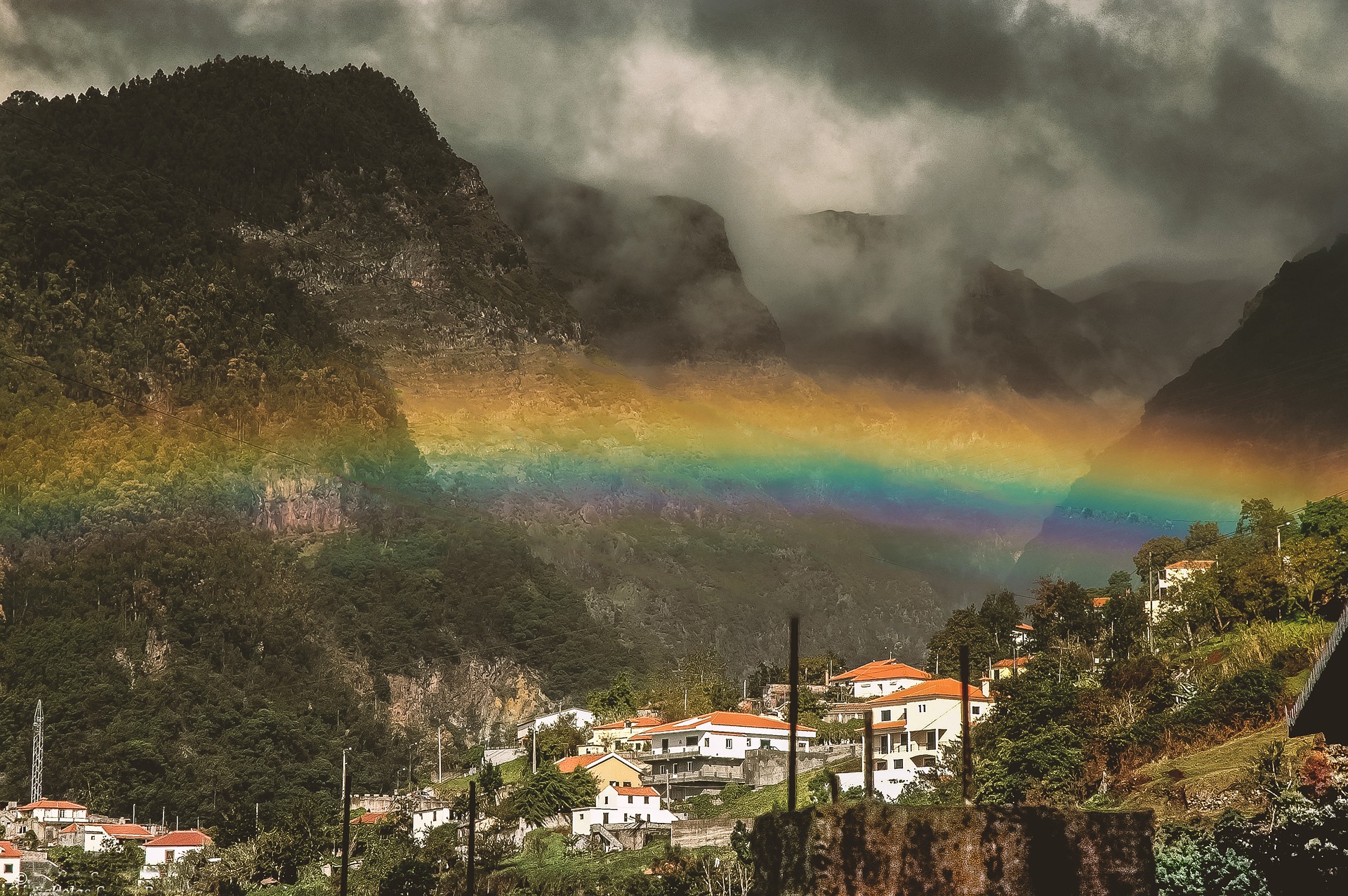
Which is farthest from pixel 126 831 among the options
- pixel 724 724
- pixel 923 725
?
pixel 923 725

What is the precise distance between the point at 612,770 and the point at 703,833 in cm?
1803

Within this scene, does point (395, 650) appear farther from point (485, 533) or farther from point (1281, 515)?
point (1281, 515)

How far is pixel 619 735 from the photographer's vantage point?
10081cm

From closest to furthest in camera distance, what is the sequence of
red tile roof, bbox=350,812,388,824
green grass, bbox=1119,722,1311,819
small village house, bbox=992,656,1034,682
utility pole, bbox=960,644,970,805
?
1. utility pole, bbox=960,644,970,805
2. green grass, bbox=1119,722,1311,819
3. small village house, bbox=992,656,1034,682
4. red tile roof, bbox=350,812,388,824

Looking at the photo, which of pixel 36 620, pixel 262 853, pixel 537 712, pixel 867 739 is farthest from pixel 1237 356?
pixel 867 739

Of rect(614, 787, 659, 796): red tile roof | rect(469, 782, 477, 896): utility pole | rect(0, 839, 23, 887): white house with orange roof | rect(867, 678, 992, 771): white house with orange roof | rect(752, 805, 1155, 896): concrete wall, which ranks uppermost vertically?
rect(867, 678, 992, 771): white house with orange roof

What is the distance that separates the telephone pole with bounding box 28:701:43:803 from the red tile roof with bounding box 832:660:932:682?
64572 mm

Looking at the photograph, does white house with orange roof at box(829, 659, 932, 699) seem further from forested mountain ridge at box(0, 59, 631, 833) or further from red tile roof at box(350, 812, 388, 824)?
forested mountain ridge at box(0, 59, 631, 833)

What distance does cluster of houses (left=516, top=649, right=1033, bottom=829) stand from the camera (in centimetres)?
7656

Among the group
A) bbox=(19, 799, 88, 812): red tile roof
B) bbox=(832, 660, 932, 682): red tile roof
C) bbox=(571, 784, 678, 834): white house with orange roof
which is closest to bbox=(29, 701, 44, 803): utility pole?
bbox=(19, 799, 88, 812): red tile roof

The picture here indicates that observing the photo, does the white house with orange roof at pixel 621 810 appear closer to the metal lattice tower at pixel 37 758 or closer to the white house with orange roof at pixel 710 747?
the white house with orange roof at pixel 710 747

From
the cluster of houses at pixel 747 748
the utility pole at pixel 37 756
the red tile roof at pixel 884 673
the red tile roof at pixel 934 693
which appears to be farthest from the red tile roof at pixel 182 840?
the red tile roof at pixel 884 673

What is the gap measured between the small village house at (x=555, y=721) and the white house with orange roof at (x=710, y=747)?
2204cm

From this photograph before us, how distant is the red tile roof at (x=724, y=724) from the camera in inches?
3531
